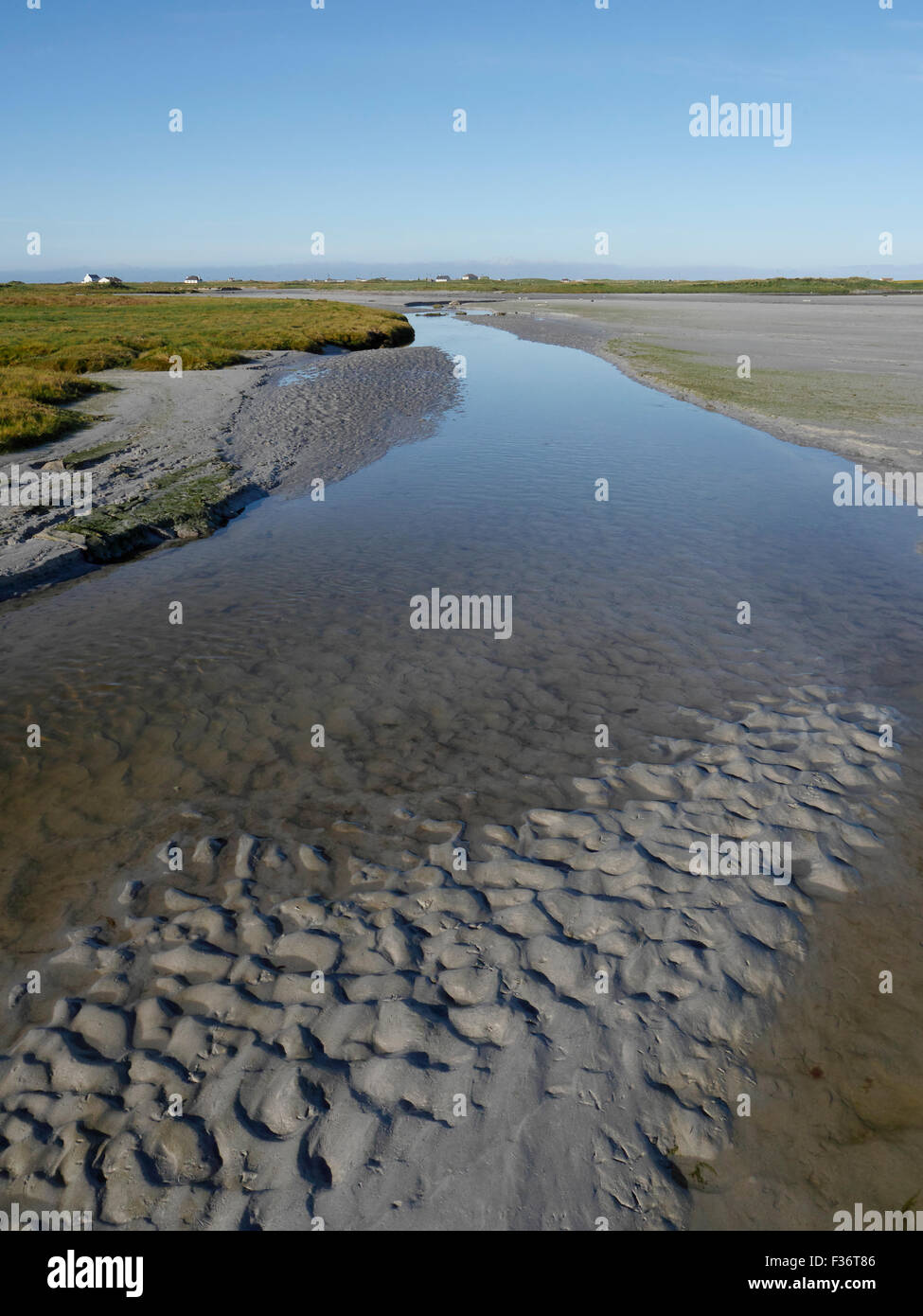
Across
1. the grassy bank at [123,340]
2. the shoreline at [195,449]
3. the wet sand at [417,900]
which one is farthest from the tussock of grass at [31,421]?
the wet sand at [417,900]

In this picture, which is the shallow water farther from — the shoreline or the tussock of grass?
the tussock of grass

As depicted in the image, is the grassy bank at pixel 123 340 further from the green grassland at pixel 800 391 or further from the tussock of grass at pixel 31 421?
the green grassland at pixel 800 391

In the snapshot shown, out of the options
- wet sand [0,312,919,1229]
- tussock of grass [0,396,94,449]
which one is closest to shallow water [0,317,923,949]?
wet sand [0,312,919,1229]

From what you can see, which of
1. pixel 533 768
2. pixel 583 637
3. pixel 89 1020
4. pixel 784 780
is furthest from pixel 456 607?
pixel 89 1020

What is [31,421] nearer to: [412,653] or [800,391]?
[412,653]

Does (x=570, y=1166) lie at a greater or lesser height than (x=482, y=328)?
lesser

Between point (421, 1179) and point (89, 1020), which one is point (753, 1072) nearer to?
point (421, 1179)

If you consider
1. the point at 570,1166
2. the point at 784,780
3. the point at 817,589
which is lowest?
the point at 570,1166
